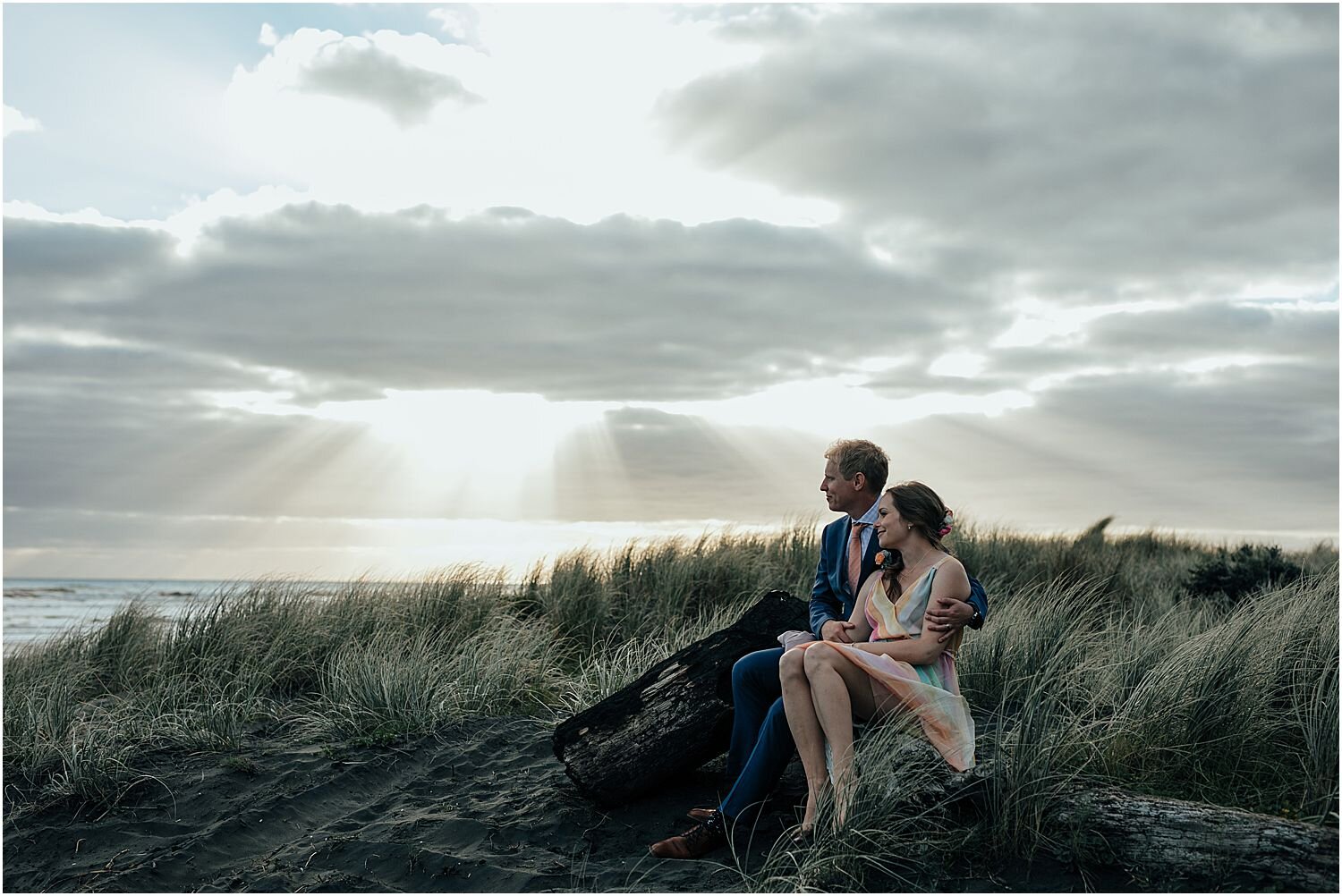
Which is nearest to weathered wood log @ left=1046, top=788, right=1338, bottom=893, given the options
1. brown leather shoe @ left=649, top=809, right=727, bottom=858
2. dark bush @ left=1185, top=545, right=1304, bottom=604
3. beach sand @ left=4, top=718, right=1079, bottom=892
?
beach sand @ left=4, top=718, right=1079, bottom=892

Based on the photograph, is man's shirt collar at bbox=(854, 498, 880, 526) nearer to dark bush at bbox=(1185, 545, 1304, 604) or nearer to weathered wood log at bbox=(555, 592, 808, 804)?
weathered wood log at bbox=(555, 592, 808, 804)

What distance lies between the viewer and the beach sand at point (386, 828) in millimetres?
4984

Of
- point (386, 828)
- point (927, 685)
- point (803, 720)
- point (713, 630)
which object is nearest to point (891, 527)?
point (927, 685)

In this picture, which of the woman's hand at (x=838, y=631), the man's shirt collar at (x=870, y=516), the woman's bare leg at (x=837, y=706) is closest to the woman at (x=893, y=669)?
the woman's bare leg at (x=837, y=706)

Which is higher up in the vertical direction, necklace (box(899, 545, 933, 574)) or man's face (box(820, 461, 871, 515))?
man's face (box(820, 461, 871, 515))

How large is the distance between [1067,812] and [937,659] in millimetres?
889

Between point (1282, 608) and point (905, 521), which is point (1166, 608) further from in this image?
point (905, 521)

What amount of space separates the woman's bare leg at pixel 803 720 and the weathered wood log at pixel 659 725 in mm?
686

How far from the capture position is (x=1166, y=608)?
10383 millimetres

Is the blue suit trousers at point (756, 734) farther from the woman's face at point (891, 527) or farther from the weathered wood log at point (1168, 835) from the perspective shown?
the woman's face at point (891, 527)

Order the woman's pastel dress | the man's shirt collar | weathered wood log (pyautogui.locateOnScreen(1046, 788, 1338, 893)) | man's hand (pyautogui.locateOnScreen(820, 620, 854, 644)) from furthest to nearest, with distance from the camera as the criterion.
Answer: the man's shirt collar → man's hand (pyautogui.locateOnScreen(820, 620, 854, 644)) → the woman's pastel dress → weathered wood log (pyautogui.locateOnScreen(1046, 788, 1338, 893))

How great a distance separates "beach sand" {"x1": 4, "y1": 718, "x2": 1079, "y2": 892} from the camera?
16.4 ft

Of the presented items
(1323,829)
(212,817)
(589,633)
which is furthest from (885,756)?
(589,633)

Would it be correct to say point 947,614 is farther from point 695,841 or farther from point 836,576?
point 695,841
